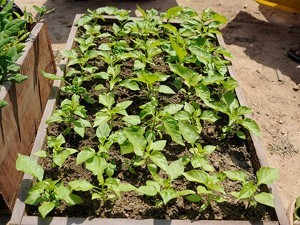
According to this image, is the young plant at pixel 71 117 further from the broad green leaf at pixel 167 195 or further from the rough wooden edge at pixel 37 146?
the broad green leaf at pixel 167 195

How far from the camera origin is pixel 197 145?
1.97m

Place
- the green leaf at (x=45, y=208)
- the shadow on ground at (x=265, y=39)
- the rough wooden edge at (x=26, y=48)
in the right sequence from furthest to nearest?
the shadow on ground at (x=265, y=39) < the rough wooden edge at (x=26, y=48) < the green leaf at (x=45, y=208)

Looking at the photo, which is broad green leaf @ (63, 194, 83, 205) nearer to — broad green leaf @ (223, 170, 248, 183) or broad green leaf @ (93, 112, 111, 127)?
broad green leaf @ (93, 112, 111, 127)

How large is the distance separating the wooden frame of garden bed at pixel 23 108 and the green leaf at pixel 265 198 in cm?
134

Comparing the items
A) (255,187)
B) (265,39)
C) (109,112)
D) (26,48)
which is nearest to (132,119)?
(109,112)

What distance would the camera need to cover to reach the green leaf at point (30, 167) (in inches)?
68.2

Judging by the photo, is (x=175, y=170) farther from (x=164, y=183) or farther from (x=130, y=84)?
(x=130, y=84)

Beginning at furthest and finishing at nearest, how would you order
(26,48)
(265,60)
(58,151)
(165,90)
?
(265,60) → (26,48) → (165,90) → (58,151)

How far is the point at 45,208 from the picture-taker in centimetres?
159

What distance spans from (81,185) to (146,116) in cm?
68

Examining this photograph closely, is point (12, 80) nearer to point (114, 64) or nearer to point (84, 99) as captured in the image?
point (84, 99)

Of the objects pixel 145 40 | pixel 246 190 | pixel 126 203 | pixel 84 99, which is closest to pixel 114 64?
pixel 145 40

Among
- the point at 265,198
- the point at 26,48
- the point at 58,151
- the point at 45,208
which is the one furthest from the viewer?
the point at 26,48

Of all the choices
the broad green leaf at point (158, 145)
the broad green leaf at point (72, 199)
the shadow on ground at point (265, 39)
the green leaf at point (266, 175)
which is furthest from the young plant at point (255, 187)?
the shadow on ground at point (265, 39)
